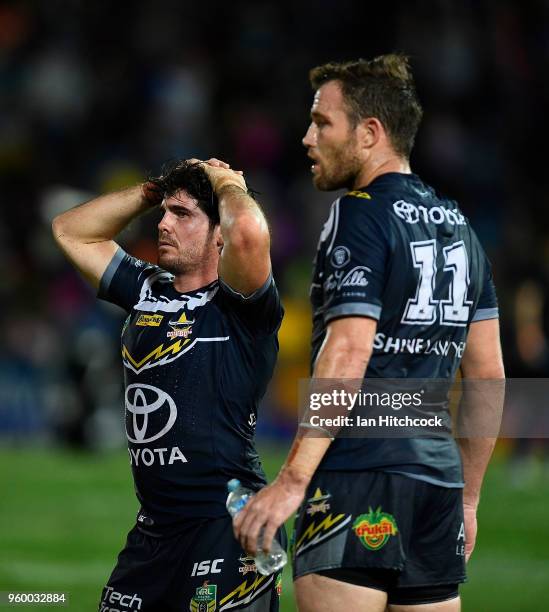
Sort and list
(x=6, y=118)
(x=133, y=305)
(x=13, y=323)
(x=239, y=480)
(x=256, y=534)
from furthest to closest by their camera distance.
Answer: (x=6, y=118) → (x=13, y=323) → (x=133, y=305) → (x=239, y=480) → (x=256, y=534)

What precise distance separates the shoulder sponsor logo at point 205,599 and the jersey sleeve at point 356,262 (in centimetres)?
127

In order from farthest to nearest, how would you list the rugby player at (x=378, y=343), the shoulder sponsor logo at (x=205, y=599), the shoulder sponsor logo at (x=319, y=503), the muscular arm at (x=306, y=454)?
the shoulder sponsor logo at (x=205, y=599) → the shoulder sponsor logo at (x=319, y=503) → the rugby player at (x=378, y=343) → the muscular arm at (x=306, y=454)

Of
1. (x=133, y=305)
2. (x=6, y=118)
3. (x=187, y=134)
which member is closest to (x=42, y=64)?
(x=6, y=118)

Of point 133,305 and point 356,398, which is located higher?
point 133,305

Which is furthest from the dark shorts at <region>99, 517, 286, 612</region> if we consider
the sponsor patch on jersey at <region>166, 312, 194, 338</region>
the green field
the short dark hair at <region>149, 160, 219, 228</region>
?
the green field

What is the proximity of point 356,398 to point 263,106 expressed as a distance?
50.5 feet

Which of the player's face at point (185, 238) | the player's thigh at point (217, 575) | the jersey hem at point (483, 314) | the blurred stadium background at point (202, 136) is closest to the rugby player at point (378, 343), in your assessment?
the jersey hem at point (483, 314)

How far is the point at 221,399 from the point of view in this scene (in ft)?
16.2

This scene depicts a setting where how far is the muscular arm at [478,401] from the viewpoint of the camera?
15.6 ft

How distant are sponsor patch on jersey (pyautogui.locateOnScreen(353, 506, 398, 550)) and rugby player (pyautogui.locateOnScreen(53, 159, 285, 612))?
2.56ft

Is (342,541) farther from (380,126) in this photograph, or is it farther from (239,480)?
(380,126)

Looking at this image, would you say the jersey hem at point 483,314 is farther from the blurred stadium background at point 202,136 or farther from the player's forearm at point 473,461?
the blurred stadium background at point 202,136

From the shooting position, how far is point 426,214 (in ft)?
14.4

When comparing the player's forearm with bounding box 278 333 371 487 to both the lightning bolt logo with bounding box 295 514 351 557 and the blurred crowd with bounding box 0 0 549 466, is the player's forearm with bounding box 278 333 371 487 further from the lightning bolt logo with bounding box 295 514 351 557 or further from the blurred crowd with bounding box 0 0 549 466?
the blurred crowd with bounding box 0 0 549 466
